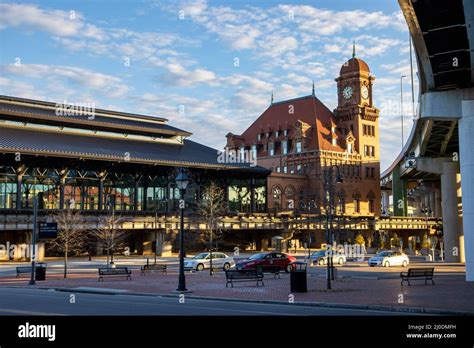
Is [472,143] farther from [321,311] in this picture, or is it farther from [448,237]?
[448,237]

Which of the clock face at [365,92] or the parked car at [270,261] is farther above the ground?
the clock face at [365,92]

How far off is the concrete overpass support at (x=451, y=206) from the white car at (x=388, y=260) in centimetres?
451

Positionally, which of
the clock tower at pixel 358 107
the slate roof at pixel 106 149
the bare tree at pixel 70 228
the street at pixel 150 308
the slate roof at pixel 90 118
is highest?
the clock tower at pixel 358 107

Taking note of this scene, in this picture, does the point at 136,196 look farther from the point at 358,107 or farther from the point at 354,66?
the point at 354,66

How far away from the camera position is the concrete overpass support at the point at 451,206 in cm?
4991
